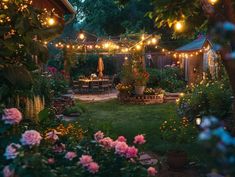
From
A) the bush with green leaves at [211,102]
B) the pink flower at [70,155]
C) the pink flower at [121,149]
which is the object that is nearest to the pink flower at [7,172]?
the pink flower at [70,155]

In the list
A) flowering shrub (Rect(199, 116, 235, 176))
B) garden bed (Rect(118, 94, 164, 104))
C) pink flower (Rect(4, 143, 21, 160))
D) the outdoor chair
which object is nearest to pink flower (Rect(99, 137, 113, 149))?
pink flower (Rect(4, 143, 21, 160))

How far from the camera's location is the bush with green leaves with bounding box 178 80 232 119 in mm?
10578

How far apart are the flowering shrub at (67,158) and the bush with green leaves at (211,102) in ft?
21.0

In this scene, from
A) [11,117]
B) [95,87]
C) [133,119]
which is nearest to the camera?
[11,117]

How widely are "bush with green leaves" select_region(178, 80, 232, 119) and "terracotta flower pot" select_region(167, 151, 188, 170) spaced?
11.4 feet

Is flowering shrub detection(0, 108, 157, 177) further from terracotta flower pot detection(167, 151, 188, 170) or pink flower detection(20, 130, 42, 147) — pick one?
terracotta flower pot detection(167, 151, 188, 170)

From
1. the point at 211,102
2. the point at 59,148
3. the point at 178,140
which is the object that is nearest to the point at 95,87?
the point at 211,102

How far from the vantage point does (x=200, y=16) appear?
8.30 meters

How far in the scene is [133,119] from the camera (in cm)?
1369

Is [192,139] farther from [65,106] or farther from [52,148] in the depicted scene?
[65,106]

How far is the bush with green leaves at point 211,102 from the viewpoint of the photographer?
10578 mm

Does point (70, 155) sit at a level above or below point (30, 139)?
below

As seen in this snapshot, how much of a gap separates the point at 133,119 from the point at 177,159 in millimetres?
6737

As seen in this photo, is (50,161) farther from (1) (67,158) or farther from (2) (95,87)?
(2) (95,87)
